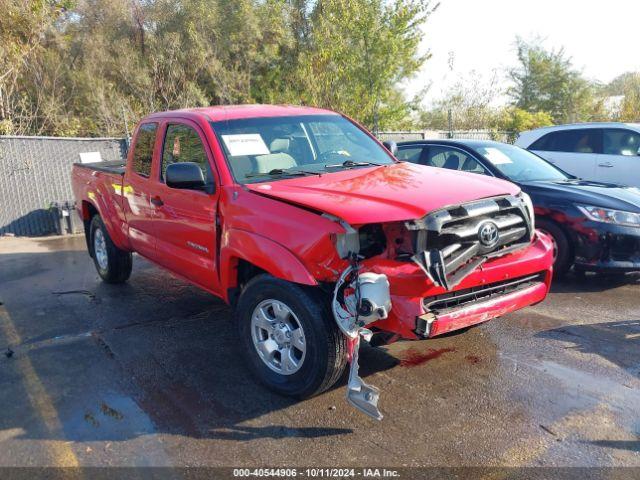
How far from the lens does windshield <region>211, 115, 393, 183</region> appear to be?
169 inches

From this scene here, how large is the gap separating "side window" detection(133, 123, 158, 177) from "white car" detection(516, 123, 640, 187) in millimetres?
6619

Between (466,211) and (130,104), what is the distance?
16759 mm

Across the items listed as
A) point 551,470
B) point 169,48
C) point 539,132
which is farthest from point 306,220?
point 169,48

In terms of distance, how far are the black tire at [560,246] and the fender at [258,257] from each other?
388 centimetres

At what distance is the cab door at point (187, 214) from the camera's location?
431 cm

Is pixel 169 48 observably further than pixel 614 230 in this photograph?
Yes

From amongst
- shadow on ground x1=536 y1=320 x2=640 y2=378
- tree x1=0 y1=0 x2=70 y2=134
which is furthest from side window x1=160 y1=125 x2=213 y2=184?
tree x1=0 y1=0 x2=70 y2=134

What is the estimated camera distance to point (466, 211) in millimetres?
3469

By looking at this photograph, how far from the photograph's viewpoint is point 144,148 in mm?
5535

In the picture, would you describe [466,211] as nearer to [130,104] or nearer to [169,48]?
[130,104]

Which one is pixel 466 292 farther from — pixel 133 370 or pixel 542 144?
pixel 542 144

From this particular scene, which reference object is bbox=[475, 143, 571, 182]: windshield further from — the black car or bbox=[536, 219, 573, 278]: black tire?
bbox=[536, 219, 573, 278]: black tire

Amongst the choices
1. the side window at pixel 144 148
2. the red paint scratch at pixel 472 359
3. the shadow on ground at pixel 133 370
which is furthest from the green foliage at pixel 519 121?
the red paint scratch at pixel 472 359

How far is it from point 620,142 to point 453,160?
4.10 metres
